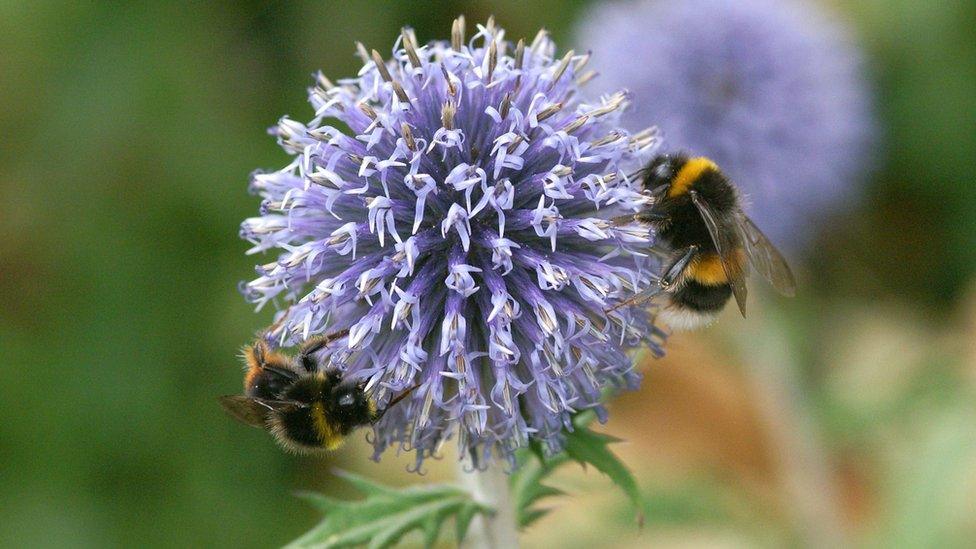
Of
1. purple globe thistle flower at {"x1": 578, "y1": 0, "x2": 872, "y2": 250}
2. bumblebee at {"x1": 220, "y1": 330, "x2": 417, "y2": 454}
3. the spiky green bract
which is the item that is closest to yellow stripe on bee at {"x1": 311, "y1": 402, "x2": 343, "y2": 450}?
bumblebee at {"x1": 220, "y1": 330, "x2": 417, "y2": 454}

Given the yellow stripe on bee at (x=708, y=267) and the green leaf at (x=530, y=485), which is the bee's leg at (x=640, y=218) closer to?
the yellow stripe on bee at (x=708, y=267)

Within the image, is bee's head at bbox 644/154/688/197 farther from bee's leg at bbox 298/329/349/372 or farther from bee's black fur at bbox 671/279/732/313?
bee's leg at bbox 298/329/349/372

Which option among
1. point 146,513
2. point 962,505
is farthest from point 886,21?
point 146,513

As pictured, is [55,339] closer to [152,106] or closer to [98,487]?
[98,487]

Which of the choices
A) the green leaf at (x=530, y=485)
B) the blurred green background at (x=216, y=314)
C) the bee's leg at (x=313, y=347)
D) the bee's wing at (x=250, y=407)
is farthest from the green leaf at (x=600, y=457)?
the blurred green background at (x=216, y=314)

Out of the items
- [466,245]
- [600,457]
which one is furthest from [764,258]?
[466,245]

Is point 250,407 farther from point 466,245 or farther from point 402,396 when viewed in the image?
point 466,245
